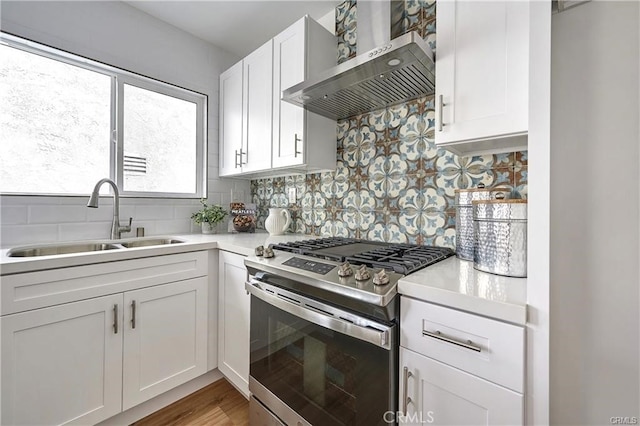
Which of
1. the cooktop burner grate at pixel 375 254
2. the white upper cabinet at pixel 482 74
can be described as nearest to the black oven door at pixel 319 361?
the cooktop burner grate at pixel 375 254

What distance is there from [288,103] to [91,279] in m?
1.42

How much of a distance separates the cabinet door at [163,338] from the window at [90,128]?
0.88m

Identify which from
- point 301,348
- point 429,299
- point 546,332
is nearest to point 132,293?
point 301,348

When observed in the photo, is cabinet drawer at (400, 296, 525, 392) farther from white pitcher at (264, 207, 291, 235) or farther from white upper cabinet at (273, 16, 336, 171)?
white pitcher at (264, 207, 291, 235)

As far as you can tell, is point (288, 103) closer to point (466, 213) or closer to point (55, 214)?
point (466, 213)

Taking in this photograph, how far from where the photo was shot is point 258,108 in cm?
194

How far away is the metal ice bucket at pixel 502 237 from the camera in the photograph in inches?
35.1

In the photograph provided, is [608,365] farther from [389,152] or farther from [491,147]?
[389,152]

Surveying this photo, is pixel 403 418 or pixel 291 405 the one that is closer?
pixel 403 418

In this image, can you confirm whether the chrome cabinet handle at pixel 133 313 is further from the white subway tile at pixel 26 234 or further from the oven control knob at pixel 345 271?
the oven control knob at pixel 345 271

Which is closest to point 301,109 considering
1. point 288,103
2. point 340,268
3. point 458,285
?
point 288,103

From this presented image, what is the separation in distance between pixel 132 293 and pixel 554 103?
1979mm

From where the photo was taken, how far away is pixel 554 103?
86 cm

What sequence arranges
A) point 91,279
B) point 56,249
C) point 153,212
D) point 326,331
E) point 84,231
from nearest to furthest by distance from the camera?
1. point 326,331
2. point 91,279
3. point 56,249
4. point 84,231
5. point 153,212
